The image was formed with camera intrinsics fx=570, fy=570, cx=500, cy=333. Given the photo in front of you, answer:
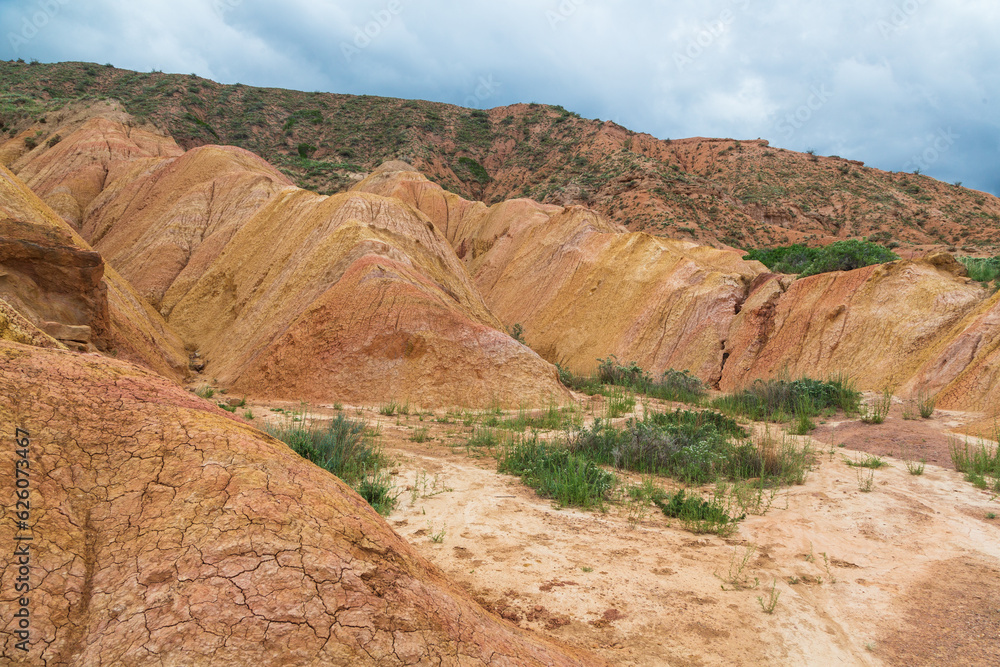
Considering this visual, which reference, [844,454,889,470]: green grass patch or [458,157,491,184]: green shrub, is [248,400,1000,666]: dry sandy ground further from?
[458,157,491,184]: green shrub

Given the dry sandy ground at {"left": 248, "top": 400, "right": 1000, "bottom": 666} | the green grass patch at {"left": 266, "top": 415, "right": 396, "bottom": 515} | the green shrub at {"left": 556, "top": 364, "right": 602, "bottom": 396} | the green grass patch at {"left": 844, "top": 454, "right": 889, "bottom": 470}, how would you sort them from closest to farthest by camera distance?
the dry sandy ground at {"left": 248, "top": 400, "right": 1000, "bottom": 666} < the green grass patch at {"left": 266, "top": 415, "right": 396, "bottom": 515} < the green grass patch at {"left": 844, "top": 454, "right": 889, "bottom": 470} < the green shrub at {"left": 556, "top": 364, "right": 602, "bottom": 396}

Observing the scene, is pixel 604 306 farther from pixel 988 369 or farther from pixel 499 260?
pixel 988 369

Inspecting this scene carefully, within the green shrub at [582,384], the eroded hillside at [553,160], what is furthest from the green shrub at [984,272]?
the eroded hillside at [553,160]

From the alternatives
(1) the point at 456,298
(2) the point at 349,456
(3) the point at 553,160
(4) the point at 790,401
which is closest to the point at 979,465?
(4) the point at 790,401

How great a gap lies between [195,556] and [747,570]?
3.66 m

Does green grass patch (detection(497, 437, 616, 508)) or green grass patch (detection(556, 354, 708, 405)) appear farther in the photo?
green grass patch (detection(556, 354, 708, 405))

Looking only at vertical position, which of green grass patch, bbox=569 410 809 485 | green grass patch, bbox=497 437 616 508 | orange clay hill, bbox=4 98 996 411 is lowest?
green grass patch, bbox=497 437 616 508

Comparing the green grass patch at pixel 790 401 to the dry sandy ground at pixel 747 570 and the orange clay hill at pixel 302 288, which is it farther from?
the dry sandy ground at pixel 747 570

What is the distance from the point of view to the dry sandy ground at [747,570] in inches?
128

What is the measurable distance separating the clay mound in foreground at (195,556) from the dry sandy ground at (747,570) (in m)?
0.81

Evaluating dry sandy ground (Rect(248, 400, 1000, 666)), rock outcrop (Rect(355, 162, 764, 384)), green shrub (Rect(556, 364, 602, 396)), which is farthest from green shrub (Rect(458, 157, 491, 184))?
dry sandy ground (Rect(248, 400, 1000, 666))

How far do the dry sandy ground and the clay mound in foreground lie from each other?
81 cm

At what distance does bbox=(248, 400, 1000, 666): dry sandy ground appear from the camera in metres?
3.25

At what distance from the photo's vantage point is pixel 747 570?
4.15 meters
